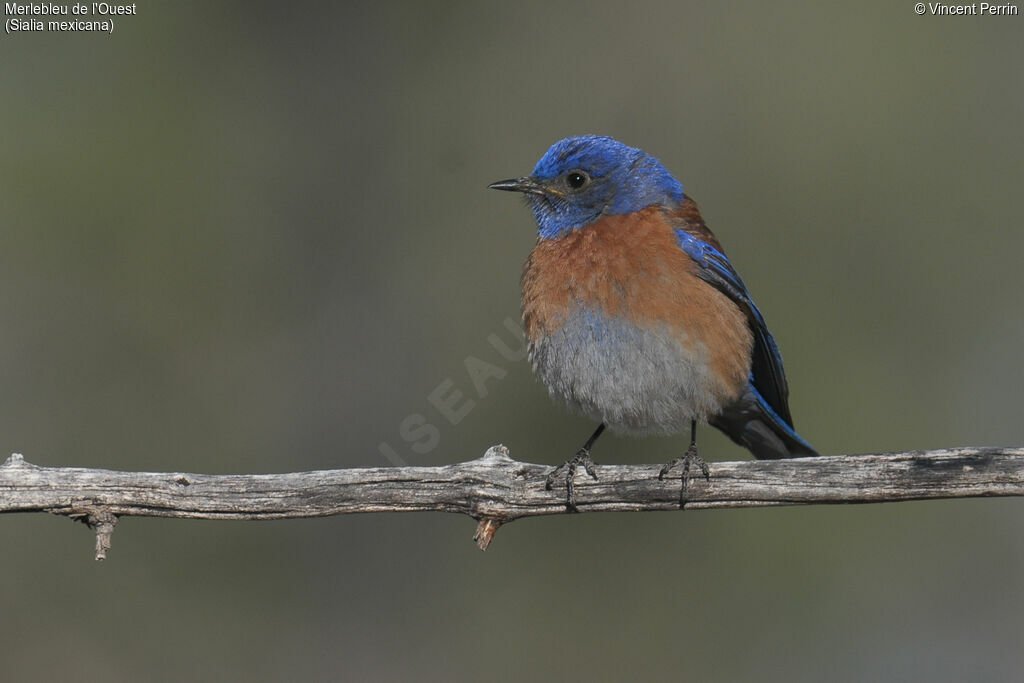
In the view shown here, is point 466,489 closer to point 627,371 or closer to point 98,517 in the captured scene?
point 627,371

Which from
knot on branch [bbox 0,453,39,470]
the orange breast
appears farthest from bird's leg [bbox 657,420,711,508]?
knot on branch [bbox 0,453,39,470]

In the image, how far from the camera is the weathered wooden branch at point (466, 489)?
5.64 metres

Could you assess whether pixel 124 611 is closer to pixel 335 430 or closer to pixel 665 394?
pixel 335 430

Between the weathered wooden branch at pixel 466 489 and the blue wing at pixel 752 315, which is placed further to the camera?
the blue wing at pixel 752 315

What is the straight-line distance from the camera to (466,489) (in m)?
5.86

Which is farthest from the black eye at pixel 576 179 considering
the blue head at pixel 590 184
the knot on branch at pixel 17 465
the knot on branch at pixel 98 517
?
the knot on branch at pixel 17 465

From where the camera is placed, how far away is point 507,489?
592 cm

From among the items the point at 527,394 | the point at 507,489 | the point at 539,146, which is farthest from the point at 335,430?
the point at 507,489

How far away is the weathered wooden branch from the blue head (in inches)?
85.3

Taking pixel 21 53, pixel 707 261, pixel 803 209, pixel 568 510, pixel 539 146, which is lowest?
pixel 568 510

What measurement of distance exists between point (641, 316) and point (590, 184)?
1295 mm

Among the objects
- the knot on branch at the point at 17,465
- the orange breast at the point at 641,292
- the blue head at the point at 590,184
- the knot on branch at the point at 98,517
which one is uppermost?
the blue head at the point at 590,184

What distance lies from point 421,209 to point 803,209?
13.1 feet

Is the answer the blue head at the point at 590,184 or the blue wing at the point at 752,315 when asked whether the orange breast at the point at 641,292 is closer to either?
the blue wing at the point at 752,315
